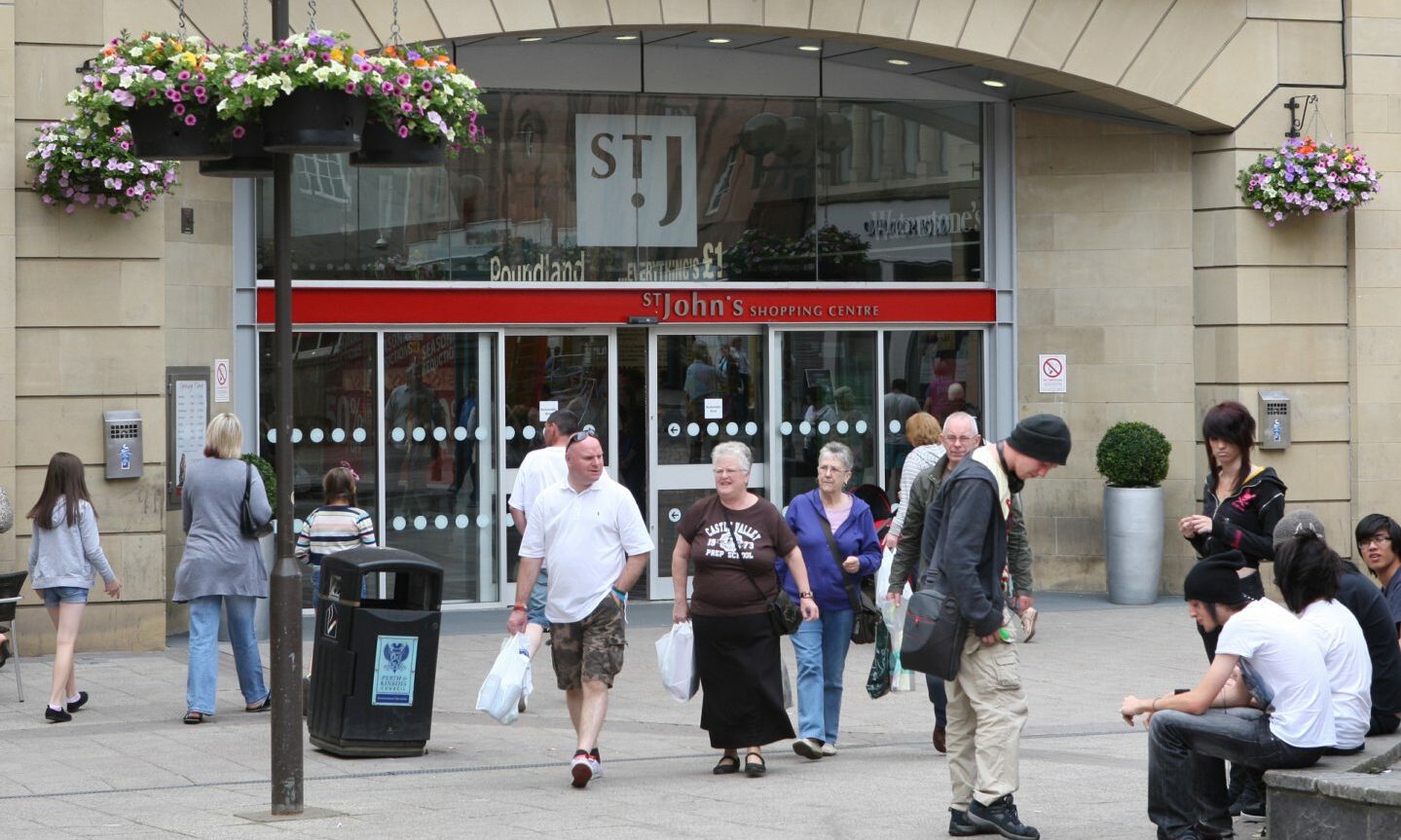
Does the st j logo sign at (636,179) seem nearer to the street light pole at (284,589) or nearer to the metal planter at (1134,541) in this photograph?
the metal planter at (1134,541)

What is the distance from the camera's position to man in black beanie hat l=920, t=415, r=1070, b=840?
6.91 metres

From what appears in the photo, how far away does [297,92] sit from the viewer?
6.98 m

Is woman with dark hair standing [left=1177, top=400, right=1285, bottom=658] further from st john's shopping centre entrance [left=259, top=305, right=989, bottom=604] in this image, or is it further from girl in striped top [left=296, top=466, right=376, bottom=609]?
st john's shopping centre entrance [left=259, top=305, right=989, bottom=604]

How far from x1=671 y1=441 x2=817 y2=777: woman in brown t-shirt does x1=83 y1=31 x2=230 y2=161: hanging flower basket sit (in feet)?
9.22

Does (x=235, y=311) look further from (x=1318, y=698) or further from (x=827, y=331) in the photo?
(x=1318, y=698)

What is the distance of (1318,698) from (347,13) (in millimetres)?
9226

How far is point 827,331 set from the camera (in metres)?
16.2

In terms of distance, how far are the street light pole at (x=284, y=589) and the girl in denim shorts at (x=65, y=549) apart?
3213 mm

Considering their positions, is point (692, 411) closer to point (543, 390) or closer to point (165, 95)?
point (543, 390)

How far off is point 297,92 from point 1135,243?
35.0 ft

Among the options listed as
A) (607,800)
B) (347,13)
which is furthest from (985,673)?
(347,13)

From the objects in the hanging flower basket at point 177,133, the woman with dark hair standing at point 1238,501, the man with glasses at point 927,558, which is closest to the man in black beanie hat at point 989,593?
the man with glasses at point 927,558

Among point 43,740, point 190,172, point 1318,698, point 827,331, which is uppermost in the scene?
point 190,172

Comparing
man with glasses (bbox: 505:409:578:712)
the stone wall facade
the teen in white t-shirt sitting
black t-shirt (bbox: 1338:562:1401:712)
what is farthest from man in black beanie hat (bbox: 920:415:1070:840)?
the stone wall facade
